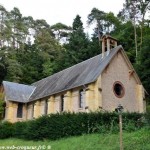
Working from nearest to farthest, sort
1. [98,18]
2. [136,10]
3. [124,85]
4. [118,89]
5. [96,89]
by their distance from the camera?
[96,89], [118,89], [124,85], [136,10], [98,18]

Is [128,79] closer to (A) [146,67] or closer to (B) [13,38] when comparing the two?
(A) [146,67]

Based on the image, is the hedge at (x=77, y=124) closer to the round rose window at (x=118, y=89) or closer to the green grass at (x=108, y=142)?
the green grass at (x=108, y=142)

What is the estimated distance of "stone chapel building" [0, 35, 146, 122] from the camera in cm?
2864

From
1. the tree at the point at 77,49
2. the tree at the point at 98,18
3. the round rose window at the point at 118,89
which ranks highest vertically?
the tree at the point at 98,18

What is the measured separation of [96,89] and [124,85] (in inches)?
169

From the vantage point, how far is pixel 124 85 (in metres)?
→ 31.0

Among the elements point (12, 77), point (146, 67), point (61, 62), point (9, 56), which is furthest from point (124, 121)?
point (9, 56)

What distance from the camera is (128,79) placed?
1248 inches

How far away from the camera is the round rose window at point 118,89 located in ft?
98.7

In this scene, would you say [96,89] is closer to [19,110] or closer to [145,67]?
[145,67]

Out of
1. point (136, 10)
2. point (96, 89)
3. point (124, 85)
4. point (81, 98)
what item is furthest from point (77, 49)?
point (96, 89)

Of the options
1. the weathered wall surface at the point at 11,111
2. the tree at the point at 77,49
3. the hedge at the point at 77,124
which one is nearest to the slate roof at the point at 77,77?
the weathered wall surface at the point at 11,111

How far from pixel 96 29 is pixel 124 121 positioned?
47172 mm

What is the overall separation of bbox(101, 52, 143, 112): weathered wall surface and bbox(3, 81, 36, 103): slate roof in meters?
13.3
